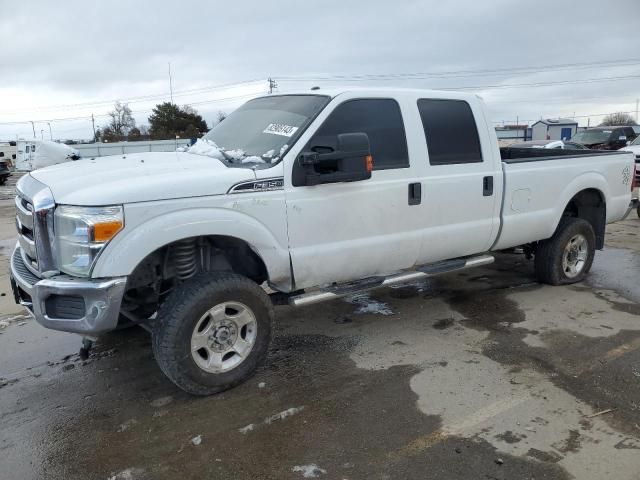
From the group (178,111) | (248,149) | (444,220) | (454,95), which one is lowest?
(444,220)

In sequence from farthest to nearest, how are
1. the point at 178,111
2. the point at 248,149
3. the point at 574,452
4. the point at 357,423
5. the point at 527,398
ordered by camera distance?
the point at 178,111 < the point at 248,149 < the point at 527,398 < the point at 357,423 < the point at 574,452

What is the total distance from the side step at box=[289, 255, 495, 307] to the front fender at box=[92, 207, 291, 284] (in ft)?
1.34

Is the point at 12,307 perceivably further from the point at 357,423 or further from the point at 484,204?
the point at 484,204

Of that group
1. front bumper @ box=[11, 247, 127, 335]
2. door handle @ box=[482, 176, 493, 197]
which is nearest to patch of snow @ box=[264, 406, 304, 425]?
front bumper @ box=[11, 247, 127, 335]

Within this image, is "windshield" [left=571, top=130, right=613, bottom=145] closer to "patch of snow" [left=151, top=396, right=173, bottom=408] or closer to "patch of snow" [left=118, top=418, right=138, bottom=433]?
"patch of snow" [left=151, top=396, right=173, bottom=408]

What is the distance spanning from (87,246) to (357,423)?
197 cm

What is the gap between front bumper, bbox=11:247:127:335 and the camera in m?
3.21

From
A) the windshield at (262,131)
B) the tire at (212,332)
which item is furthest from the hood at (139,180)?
the tire at (212,332)

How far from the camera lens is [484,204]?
198 inches

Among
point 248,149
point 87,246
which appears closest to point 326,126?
point 248,149

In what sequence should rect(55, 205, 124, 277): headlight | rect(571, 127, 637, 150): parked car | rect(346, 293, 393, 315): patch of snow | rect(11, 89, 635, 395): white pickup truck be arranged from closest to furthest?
1. rect(55, 205, 124, 277): headlight
2. rect(11, 89, 635, 395): white pickup truck
3. rect(346, 293, 393, 315): patch of snow
4. rect(571, 127, 637, 150): parked car

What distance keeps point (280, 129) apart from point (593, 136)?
67.5 feet

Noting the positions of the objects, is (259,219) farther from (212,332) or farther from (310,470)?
(310,470)

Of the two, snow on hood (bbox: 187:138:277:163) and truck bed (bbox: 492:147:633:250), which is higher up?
snow on hood (bbox: 187:138:277:163)
